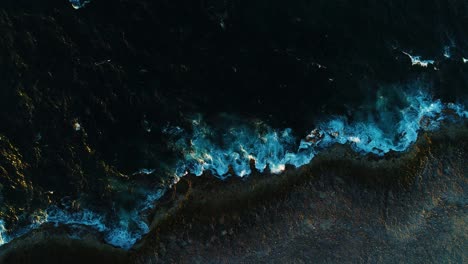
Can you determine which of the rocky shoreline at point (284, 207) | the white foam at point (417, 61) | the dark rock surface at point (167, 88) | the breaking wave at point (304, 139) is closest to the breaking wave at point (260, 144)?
the breaking wave at point (304, 139)

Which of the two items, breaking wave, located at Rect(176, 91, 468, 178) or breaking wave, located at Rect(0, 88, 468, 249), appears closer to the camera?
breaking wave, located at Rect(0, 88, 468, 249)

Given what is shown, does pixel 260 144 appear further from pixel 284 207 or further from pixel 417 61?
pixel 417 61

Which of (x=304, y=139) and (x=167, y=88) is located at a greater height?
(x=167, y=88)

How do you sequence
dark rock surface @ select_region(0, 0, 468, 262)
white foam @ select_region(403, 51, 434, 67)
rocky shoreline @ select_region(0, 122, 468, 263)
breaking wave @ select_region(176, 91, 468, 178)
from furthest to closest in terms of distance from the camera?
white foam @ select_region(403, 51, 434, 67) < breaking wave @ select_region(176, 91, 468, 178) < dark rock surface @ select_region(0, 0, 468, 262) < rocky shoreline @ select_region(0, 122, 468, 263)

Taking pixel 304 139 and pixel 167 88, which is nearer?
pixel 167 88

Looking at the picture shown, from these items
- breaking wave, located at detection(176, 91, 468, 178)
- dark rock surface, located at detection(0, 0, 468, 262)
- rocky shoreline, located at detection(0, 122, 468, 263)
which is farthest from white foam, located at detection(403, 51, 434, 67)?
rocky shoreline, located at detection(0, 122, 468, 263)

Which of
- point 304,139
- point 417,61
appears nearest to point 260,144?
point 304,139

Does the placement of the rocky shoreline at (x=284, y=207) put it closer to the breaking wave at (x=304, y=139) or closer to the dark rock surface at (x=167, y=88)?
the dark rock surface at (x=167, y=88)

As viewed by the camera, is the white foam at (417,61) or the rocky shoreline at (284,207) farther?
the white foam at (417,61)

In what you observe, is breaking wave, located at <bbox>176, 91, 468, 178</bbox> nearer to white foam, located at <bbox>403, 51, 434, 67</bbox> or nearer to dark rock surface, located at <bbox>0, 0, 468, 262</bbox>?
dark rock surface, located at <bbox>0, 0, 468, 262</bbox>

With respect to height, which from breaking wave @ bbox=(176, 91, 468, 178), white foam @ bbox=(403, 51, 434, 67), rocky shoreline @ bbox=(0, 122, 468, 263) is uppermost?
white foam @ bbox=(403, 51, 434, 67)

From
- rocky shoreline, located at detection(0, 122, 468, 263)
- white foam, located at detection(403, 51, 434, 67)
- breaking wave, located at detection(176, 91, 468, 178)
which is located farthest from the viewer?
white foam, located at detection(403, 51, 434, 67)

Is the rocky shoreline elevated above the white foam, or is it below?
below
